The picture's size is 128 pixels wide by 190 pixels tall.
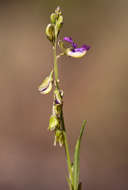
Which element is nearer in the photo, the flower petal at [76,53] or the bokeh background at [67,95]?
the flower petal at [76,53]

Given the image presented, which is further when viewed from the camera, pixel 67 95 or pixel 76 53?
pixel 67 95

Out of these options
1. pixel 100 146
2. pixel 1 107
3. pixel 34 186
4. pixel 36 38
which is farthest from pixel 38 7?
pixel 34 186

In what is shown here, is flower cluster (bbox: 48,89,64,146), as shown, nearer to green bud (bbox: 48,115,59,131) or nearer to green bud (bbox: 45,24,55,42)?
green bud (bbox: 48,115,59,131)

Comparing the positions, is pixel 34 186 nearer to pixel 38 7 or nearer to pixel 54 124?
pixel 38 7

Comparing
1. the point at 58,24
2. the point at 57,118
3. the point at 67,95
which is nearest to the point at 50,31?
the point at 58,24

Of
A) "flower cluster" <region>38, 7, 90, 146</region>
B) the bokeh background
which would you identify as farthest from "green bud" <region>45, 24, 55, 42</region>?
the bokeh background

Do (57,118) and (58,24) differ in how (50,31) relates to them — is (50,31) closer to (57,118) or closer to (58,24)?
(58,24)

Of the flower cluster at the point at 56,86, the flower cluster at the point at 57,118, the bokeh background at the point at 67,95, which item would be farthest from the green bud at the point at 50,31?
the bokeh background at the point at 67,95

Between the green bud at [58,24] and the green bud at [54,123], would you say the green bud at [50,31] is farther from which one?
the green bud at [54,123]

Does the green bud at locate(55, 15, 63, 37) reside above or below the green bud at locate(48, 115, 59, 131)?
above
